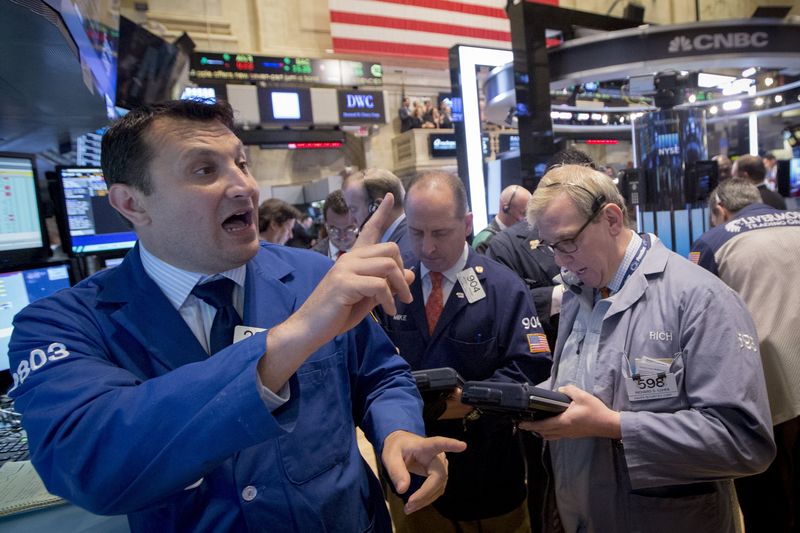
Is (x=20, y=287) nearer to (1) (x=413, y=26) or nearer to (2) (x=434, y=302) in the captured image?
(2) (x=434, y=302)

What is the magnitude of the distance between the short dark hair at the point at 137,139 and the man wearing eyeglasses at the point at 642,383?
3.59 ft

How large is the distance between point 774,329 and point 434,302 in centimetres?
156

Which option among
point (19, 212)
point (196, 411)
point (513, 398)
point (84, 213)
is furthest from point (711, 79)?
point (196, 411)

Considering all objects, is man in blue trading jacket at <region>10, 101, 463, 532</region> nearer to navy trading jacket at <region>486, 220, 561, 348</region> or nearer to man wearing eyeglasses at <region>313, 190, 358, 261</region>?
navy trading jacket at <region>486, 220, 561, 348</region>

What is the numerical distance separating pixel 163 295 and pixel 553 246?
1.17 metres

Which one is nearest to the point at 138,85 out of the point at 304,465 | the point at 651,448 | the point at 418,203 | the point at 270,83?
the point at 418,203

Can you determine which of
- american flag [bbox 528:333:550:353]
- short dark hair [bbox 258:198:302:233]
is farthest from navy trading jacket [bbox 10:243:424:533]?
short dark hair [bbox 258:198:302:233]

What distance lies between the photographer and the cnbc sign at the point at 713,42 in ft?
14.7

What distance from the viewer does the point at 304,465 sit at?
1035mm

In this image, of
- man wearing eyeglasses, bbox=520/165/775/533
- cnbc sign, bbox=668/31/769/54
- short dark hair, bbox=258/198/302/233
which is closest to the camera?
man wearing eyeglasses, bbox=520/165/775/533

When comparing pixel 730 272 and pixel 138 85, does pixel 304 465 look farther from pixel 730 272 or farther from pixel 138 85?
pixel 138 85

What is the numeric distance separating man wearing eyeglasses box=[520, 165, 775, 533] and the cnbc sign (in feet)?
12.3

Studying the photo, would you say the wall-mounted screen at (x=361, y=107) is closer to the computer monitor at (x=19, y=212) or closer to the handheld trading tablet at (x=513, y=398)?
the computer monitor at (x=19, y=212)

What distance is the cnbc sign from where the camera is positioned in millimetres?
4469
